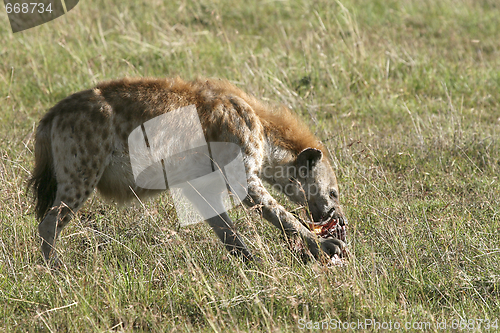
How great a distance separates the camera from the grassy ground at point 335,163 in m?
3.61

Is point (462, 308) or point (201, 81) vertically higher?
point (201, 81)

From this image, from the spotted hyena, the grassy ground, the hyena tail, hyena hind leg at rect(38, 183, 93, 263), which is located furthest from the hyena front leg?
the hyena tail

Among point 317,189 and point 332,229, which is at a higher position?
point 317,189

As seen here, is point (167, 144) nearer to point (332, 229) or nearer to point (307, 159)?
point (307, 159)

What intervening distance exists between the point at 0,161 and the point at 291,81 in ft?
13.4

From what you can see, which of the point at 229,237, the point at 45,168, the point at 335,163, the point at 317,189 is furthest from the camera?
the point at 335,163

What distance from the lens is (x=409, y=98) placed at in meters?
7.86

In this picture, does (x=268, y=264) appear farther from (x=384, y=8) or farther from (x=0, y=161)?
(x=384, y=8)

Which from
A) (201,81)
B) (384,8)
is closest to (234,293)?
(201,81)

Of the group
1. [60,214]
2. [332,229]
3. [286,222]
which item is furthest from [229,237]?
[60,214]

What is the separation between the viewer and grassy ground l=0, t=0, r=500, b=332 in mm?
3609

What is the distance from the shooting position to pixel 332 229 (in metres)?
4.52

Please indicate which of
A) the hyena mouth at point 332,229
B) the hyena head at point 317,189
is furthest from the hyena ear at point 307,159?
the hyena mouth at point 332,229

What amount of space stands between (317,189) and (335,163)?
92cm
